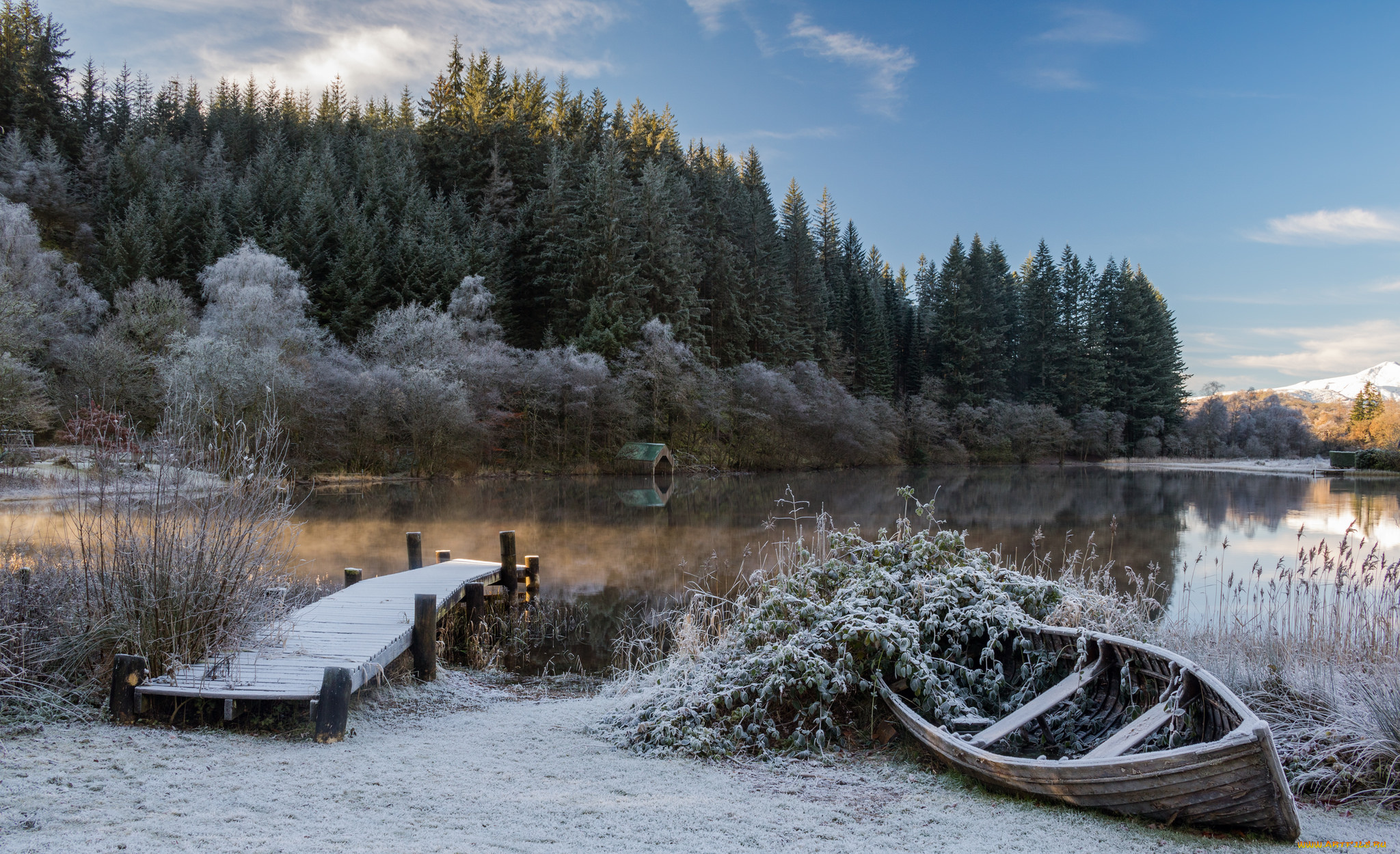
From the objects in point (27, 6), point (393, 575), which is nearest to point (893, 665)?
point (393, 575)

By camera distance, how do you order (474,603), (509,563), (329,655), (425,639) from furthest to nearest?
1. (509,563)
2. (474,603)
3. (425,639)
4. (329,655)

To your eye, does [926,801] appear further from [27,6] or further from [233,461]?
[27,6]

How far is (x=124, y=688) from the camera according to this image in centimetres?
490

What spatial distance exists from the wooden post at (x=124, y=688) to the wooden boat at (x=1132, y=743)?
15.8 feet

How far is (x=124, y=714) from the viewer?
4852 mm

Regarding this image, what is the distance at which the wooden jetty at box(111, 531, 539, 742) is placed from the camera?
194 inches

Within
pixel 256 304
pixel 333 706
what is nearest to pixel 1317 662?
pixel 333 706

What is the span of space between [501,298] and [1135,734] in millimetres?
38401

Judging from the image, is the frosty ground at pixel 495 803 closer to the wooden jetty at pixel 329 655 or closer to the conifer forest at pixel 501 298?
the wooden jetty at pixel 329 655

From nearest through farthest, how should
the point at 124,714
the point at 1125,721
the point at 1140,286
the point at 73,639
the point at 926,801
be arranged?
1. the point at 926,801
2. the point at 1125,721
3. the point at 124,714
4. the point at 73,639
5. the point at 1140,286

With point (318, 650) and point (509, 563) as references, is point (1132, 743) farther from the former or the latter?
point (509, 563)

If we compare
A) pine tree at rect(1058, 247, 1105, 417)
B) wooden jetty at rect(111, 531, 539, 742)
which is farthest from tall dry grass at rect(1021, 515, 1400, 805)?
pine tree at rect(1058, 247, 1105, 417)

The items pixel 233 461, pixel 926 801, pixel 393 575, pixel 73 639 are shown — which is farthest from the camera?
pixel 393 575

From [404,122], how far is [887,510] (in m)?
55.8
